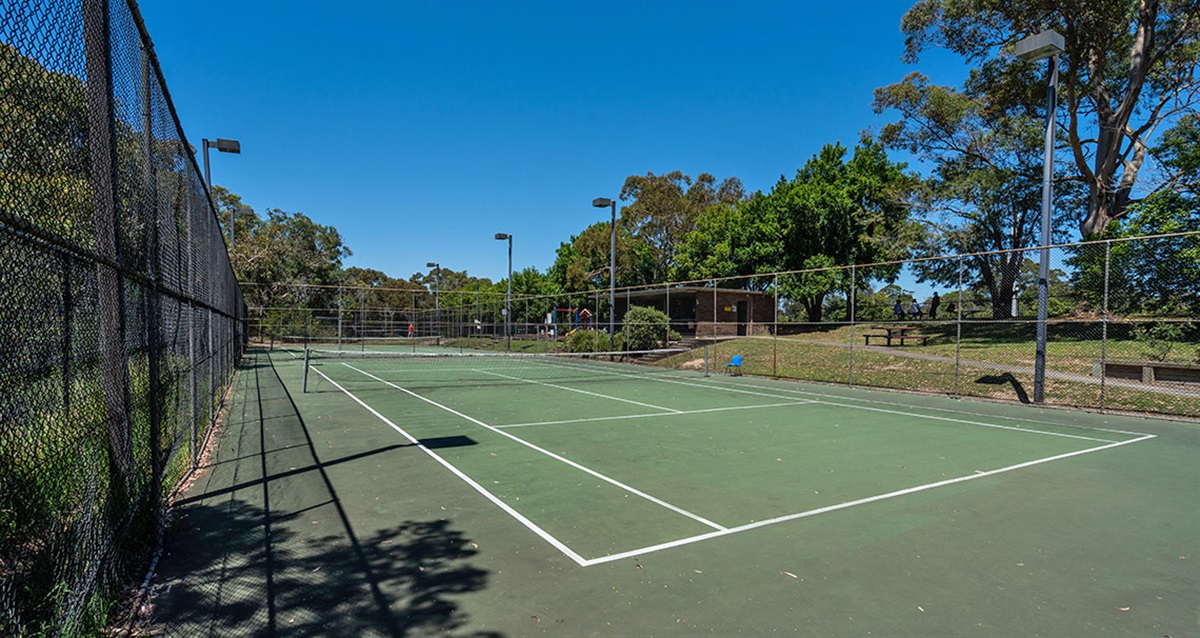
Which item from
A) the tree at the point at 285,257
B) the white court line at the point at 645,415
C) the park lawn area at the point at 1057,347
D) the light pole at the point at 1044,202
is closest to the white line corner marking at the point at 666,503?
the white court line at the point at 645,415

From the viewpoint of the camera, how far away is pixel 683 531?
476 centimetres

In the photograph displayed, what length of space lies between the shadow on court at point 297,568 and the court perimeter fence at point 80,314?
35 centimetres

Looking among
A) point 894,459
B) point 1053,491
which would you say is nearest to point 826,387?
point 894,459

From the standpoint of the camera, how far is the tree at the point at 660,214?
44.9 meters

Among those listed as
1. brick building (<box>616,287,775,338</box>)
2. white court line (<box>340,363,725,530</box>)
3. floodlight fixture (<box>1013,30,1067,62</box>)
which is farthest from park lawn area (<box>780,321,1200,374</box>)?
brick building (<box>616,287,775,338</box>)

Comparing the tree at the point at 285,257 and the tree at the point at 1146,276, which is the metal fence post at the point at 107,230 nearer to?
the tree at the point at 1146,276

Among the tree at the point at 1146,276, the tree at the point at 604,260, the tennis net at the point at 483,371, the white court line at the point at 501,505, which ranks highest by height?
the tree at the point at 604,260

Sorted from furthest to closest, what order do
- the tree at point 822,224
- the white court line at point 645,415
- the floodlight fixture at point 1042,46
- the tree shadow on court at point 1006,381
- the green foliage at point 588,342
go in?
1. the tree at point 822,224
2. the green foliage at point 588,342
3. the tree shadow on court at point 1006,381
4. the floodlight fixture at point 1042,46
5. the white court line at point 645,415

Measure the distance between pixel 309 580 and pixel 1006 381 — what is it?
16.9 meters

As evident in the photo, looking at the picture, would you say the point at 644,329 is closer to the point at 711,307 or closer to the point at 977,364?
the point at 711,307

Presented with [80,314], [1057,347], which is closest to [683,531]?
[80,314]

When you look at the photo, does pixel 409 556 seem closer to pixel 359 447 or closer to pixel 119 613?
pixel 119 613

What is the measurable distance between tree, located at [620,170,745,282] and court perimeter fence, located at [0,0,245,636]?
4084cm

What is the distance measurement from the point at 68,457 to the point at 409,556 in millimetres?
2115
